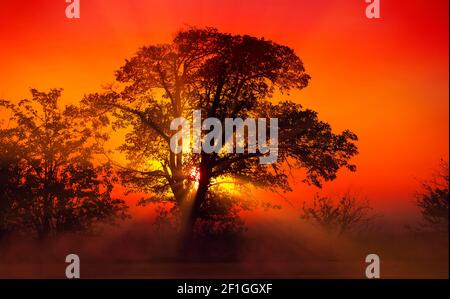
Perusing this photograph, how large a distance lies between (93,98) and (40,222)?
8261 millimetres

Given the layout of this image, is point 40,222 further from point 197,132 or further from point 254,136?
point 254,136

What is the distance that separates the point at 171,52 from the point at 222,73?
3.25m

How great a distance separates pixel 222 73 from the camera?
37.4m

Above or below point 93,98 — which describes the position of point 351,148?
below

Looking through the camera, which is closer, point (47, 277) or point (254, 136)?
point (47, 277)

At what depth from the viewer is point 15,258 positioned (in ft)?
117

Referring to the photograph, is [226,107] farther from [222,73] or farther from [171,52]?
[171,52]

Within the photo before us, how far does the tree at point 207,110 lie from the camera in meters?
37.2

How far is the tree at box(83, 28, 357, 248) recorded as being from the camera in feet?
122

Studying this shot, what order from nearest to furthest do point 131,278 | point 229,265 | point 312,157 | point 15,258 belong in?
point 131,278
point 229,265
point 15,258
point 312,157

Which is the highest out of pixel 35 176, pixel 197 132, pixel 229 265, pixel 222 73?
pixel 222 73

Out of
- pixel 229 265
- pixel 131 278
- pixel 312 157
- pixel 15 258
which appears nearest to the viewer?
pixel 131 278

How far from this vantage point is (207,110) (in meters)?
37.6

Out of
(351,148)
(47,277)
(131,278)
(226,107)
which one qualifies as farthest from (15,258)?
(351,148)
